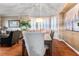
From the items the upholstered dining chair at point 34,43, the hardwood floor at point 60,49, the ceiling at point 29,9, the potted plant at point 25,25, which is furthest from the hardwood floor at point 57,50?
the ceiling at point 29,9

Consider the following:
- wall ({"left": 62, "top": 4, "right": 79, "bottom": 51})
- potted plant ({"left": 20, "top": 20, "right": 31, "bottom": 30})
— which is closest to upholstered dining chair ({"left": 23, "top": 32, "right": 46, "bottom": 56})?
potted plant ({"left": 20, "top": 20, "right": 31, "bottom": 30})

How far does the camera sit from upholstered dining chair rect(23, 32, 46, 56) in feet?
11.7

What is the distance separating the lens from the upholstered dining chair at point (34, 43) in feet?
11.7

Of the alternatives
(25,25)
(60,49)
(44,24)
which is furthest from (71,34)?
(25,25)

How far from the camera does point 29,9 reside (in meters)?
4.10

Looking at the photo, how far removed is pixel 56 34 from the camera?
4246 millimetres

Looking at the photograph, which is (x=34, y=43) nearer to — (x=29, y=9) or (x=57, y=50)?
(x=29, y=9)

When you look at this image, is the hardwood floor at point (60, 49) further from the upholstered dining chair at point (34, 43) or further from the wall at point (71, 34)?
the upholstered dining chair at point (34, 43)

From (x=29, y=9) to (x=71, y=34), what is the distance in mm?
1403

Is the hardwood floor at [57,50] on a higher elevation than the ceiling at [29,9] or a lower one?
lower

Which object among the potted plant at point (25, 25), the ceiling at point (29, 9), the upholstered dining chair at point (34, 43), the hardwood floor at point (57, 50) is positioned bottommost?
the hardwood floor at point (57, 50)

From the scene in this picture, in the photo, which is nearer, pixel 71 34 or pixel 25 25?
pixel 25 25

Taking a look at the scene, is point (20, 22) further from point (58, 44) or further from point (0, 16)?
Result: point (58, 44)

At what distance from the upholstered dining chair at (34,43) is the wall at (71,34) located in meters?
0.96
